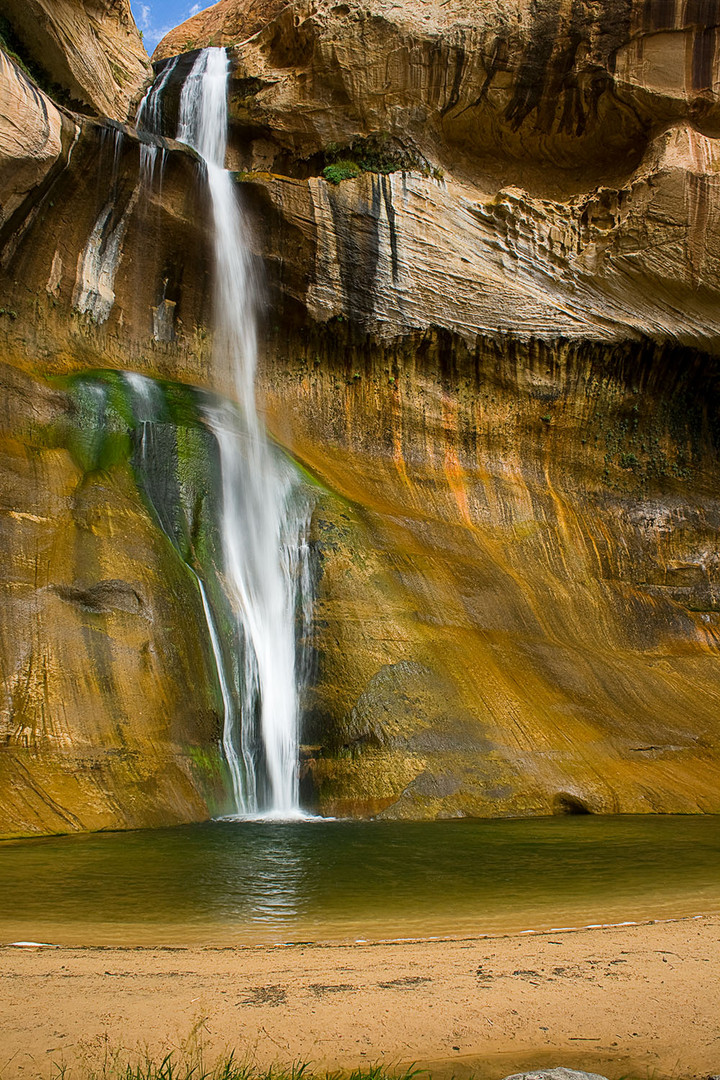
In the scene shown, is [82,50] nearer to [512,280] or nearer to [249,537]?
[512,280]

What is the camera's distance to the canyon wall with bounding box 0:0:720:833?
13344mm

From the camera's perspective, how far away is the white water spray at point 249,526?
1123 cm

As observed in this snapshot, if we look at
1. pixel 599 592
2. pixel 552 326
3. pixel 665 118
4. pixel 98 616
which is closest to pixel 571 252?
pixel 552 326

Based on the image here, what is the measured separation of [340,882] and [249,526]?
25.1 feet

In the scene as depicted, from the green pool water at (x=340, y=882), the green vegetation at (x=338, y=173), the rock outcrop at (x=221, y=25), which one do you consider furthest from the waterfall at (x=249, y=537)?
the rock outcrop at (x=221, y=25)

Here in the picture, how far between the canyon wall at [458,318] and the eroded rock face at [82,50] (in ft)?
3.86

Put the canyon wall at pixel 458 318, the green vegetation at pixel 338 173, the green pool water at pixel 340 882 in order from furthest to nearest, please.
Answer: the green vegetation at pixel 338 173 → the canyon wall at pixel 458 318 → the green pool water at pixel 340 882

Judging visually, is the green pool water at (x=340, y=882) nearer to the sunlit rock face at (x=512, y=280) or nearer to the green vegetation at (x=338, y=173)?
the sunlit rock face at (x=512, y=280)

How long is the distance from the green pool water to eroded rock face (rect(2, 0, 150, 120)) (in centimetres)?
1666

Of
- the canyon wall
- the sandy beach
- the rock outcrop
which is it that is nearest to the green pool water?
the sandy beach

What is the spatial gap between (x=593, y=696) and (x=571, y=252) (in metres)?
10.3

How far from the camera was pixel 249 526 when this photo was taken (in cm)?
1362

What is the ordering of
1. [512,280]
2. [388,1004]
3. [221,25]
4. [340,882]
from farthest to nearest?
1. [221,25]
2. [512,280]
3. [340,882]
4. [388,1004]

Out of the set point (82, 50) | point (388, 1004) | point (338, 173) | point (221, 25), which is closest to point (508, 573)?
point (338, 173)
